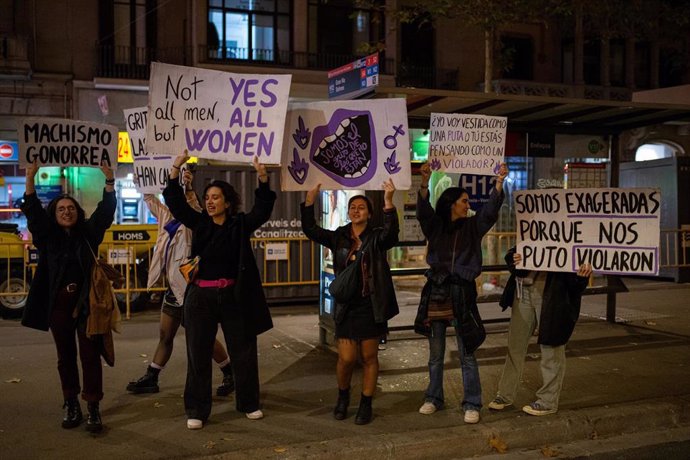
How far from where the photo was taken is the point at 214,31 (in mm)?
20234

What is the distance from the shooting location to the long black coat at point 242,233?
5570 millimetres

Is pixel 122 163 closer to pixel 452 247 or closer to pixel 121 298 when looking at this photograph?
pixel 121 298

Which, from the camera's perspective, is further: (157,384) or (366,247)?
(157,384)

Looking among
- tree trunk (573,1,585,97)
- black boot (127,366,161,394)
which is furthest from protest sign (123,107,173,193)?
tree trunk (573,1,585,97)

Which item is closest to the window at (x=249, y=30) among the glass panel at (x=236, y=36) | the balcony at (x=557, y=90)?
the glass panel at (x=236, y=36)

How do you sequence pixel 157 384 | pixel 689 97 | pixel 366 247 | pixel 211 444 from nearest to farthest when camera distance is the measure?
pixel 211 444, pixel 366 247, pixel 157 384, pixel 689 97

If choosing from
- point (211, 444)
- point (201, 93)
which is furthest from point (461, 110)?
point (211, 444)

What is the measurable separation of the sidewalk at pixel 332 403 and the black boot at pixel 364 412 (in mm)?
61

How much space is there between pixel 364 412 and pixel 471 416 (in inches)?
33.9

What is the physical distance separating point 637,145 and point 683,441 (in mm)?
20957

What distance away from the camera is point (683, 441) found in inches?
231

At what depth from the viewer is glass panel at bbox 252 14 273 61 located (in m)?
20.8

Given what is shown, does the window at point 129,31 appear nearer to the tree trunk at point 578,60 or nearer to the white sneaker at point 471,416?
the tree trunk at point 578,60

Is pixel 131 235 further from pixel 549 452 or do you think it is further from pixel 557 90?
pixel 557 90
